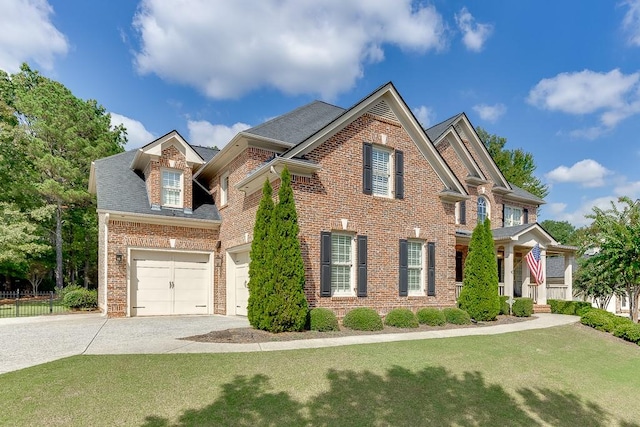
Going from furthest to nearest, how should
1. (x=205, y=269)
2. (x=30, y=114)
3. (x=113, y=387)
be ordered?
1. (x=30, y=114)
2. (x=205, y=269)
3. (x=113, y=387)

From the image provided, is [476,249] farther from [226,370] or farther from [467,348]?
[226,370]

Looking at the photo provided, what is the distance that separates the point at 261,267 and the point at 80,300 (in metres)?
10.6

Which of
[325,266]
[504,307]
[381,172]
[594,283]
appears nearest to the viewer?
[325,266]

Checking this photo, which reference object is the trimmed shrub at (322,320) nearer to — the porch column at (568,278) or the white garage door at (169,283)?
the white garage door at (169,283)

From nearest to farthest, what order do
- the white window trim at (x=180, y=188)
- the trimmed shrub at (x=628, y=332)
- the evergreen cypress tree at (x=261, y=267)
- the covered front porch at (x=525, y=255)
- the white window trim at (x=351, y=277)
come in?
the evergreen cypress tree at (x=261, y=267) < the trimmed shrub at (x=628, y=332) < the white window trim at (x=351, y=277) < the white window trim at (x=180, y=188) < the covered front porch at (x=525, y=255)

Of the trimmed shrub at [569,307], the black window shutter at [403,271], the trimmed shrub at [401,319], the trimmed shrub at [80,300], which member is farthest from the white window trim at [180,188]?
the trimmed shrub at [569,307]

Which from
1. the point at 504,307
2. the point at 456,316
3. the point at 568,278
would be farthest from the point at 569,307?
the point at 456,316

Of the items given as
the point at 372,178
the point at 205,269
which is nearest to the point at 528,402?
the point at 372,178

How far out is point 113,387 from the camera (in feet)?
18.3

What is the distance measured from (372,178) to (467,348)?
21.1 feet

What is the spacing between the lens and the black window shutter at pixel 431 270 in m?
14.2

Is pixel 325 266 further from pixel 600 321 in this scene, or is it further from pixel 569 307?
pixel 569 307

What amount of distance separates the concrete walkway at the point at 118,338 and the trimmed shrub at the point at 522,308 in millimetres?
2303

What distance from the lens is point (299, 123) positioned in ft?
50.9
